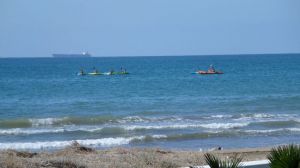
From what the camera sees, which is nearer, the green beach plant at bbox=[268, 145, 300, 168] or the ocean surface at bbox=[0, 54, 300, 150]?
the green beach plant at bbox=[268, 145, 300, 168]

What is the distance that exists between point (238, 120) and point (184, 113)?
14.1ft

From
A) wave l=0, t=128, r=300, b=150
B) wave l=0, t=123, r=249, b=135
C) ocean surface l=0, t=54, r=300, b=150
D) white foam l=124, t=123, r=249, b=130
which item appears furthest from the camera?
white foam l=124, t=123, r=249, b=130

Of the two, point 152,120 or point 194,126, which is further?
point 152,120

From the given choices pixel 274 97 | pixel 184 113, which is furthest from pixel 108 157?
pixel 274 97

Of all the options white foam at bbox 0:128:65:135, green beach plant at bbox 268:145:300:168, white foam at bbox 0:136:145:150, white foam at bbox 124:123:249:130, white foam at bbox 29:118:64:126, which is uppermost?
green beach plant at bbox 268:145:300:168

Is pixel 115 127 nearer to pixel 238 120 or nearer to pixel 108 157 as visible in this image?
pixel 238 120

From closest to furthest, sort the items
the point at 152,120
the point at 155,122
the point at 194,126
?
the point at 194,126 < the point at 155,122 < the point at 152,120

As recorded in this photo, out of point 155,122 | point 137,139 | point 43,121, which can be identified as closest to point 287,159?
point 137,139

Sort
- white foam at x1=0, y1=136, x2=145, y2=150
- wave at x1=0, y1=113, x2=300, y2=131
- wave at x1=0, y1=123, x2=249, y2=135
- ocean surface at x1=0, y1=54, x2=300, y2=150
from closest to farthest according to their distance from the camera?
white foam at x1=0, y1=136, x2=145, y2=150
ocean surface at x1=0, y1=54, x2=300, y2=150
wave at x1=0, y1=123, x2=249, y2=135
wave at x1=0, y1=113, x2=300, y2=131

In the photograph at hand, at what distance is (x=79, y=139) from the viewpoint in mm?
21656

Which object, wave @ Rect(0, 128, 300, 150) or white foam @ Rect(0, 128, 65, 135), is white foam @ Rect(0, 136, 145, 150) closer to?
wave @ Rect(0, 128, 300, 150)

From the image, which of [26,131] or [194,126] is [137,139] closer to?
[194,126]

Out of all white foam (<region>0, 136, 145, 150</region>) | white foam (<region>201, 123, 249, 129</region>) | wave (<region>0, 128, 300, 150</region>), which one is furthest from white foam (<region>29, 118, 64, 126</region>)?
white foam (<region>201, 123, 249, 129</region>)

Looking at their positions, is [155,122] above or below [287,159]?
below
